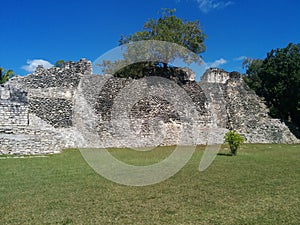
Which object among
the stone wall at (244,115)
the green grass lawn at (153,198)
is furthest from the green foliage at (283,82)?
the green grass lawn at (153,198)

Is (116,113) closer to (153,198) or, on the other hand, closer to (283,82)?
(153,198)

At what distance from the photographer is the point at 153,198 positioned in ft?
19.2

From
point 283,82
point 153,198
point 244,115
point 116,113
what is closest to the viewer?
point 153,198

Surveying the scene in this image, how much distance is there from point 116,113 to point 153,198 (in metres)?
13.7

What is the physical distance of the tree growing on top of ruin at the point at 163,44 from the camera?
88.4 ft

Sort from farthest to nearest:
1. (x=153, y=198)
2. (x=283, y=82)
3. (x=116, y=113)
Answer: (x=283, y=82) < (x=116, y=113) < (x=153, y=198)

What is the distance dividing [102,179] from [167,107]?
13.6 meters

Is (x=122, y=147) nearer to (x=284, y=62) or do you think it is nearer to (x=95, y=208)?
(x=95, y=208)

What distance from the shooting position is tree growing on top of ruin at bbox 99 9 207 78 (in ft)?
88.4

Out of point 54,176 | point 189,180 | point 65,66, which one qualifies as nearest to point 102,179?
point 54,176

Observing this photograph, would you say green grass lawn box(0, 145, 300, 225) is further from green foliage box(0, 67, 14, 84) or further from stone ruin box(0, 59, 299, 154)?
green foliage box(0, 67, 14, 84)

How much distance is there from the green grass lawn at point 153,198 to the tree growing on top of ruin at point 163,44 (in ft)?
63.7

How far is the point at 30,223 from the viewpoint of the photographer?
14.4 feet

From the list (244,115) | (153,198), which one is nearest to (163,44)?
(244,115)
